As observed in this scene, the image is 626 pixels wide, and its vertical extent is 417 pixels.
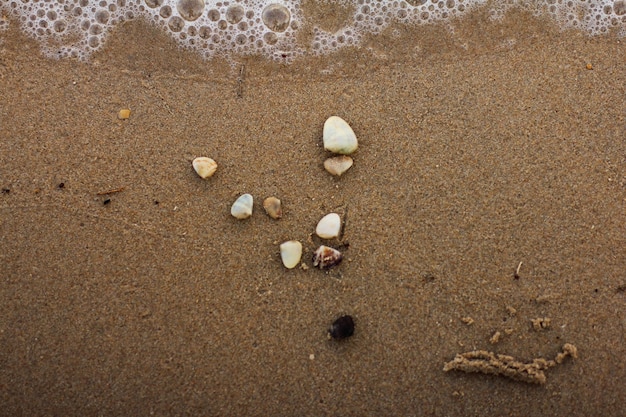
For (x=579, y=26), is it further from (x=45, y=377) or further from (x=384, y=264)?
(x=45, y=377)

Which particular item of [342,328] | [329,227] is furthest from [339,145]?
[342,328]

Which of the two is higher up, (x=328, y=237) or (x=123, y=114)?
(x=123, y=114)

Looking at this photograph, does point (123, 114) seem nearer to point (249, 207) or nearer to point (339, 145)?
point (249, 207)

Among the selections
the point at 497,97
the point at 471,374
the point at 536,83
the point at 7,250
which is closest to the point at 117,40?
the point at 7,250

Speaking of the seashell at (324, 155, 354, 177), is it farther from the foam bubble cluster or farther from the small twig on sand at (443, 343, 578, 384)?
the small twig on sand at (443, 343, 578, 384)

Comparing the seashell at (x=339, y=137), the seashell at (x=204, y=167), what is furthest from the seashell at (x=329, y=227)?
Answer: the seashell at (x=204, y=167)
